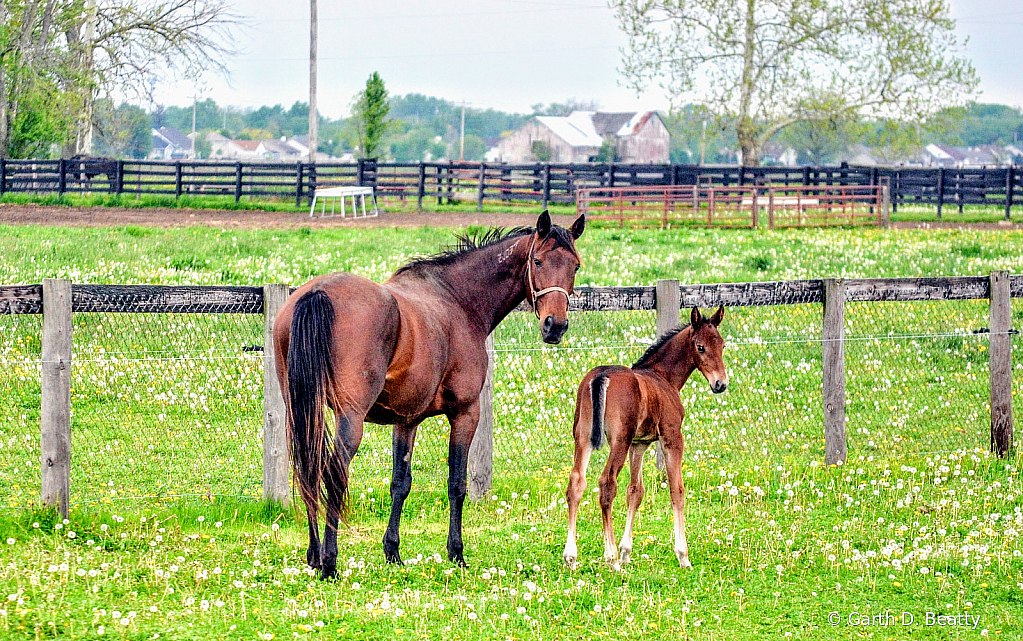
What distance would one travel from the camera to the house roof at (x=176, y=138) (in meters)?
188

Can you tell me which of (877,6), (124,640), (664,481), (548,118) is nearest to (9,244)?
(664,481)

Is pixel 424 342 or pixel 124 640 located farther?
pixel 424 342

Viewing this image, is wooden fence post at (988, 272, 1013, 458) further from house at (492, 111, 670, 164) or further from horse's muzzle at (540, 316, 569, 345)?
house at (492, 111, 670, 164)

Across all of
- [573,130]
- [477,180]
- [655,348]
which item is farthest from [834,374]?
[573,130]

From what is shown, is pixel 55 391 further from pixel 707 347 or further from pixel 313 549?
pixel 707 347

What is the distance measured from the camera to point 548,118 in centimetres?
12688

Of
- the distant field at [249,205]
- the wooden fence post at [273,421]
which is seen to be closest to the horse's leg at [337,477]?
the wooden fence post at [273,421]

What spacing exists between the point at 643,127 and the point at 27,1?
100 meters

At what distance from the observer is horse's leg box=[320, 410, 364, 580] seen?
5.91 m

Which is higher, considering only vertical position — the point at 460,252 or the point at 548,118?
the point at 548,118

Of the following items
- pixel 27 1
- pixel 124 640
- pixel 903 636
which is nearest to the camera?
pixel 124 640

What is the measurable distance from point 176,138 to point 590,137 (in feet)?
311

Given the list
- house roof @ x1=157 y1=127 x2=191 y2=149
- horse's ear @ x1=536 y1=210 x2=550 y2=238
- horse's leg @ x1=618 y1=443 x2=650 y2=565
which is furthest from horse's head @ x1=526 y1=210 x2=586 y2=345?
house roof @ x1=157 y1=127 x2=191 y2=149

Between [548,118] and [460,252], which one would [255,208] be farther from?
[548,118]
